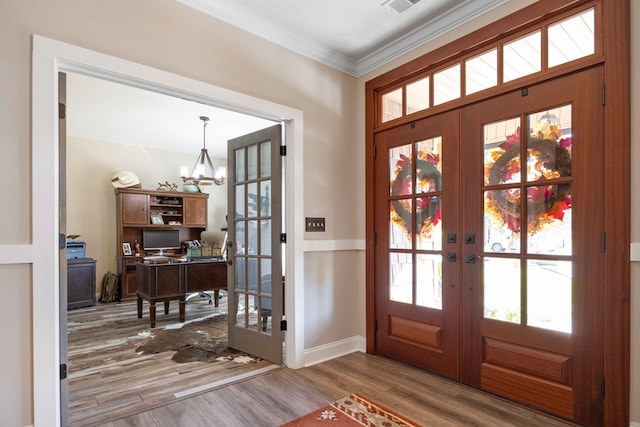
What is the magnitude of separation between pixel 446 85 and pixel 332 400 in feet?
8.35

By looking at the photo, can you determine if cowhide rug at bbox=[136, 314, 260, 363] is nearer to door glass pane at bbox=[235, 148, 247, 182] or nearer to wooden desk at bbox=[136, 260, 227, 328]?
wooden desk at bbox=[136, 260, 227, 328]

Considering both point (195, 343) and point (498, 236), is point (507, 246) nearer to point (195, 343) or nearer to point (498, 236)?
point (498, 236)

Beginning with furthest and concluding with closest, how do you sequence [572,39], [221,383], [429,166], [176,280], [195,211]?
Result: [195,211] → [176,280] → [429,166] → [221,383] → [572,39]

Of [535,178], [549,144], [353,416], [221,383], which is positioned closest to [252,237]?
[221,383]

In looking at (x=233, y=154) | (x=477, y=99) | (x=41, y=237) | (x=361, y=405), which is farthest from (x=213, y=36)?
(x=361, y=405)

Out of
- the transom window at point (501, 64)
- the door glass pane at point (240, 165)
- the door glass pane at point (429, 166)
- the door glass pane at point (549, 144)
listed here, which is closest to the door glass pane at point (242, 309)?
the door glass pane at point (240, 165)

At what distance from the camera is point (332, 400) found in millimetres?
2324

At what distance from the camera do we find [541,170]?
2.19m

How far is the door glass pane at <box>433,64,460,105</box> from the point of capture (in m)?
2.66

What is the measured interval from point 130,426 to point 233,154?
234 cm

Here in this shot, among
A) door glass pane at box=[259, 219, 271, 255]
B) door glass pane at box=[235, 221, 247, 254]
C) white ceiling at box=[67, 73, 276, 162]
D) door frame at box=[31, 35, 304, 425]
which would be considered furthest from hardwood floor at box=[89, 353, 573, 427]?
white ceiling at box=[67, 73, 276, 162]

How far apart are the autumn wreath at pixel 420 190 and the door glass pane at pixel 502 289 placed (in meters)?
0.55

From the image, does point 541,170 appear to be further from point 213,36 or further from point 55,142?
point 55,142

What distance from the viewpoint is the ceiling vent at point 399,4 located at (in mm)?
2447
